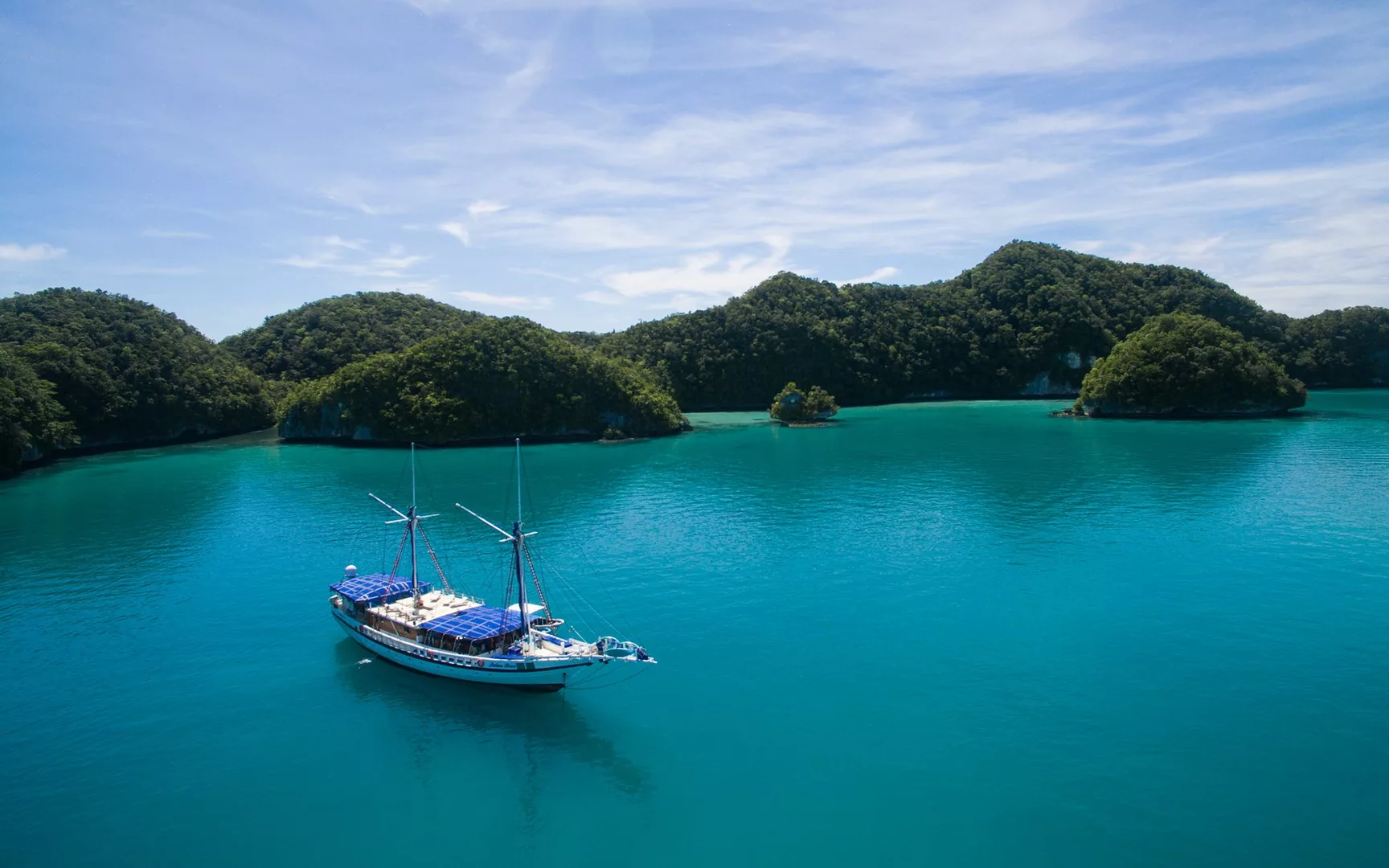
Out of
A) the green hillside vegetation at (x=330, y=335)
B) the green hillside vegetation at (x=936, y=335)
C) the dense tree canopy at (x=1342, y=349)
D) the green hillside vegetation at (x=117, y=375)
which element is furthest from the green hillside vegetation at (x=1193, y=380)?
the green hillside vegetation at (x=117, y=375)

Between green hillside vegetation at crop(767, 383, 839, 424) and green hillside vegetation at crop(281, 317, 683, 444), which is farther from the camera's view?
green hillside vegetation at crop(767, 383, 839, 424)

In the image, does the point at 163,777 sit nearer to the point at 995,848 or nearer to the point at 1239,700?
the point at 995,848

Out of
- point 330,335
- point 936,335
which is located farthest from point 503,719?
point 936,335

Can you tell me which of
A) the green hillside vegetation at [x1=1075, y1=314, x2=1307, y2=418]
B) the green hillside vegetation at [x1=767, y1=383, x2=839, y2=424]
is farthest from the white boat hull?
the green hillside vegetation at [x1=1075, y1=314, x2=1307, y2=418]

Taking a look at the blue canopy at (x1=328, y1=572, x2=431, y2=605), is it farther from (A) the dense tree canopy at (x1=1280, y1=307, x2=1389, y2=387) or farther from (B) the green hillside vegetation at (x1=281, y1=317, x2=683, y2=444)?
(A) the dense tree canopy at (x1=1280, y1=307, x2=1389, y2=387)

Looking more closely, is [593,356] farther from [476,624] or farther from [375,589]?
[476,624]

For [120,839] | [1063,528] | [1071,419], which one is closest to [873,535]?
[1063,528]

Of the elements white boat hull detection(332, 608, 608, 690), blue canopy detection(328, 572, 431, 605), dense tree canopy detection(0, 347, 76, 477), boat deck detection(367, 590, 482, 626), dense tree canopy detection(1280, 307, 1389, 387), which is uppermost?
dense tree canopy detection(1280, 307, 1389, 387)
